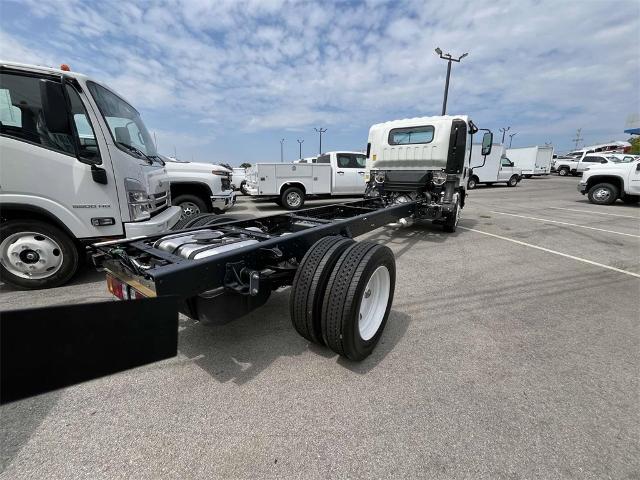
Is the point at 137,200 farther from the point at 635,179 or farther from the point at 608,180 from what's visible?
the point at 608,180

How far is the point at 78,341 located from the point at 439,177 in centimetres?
662

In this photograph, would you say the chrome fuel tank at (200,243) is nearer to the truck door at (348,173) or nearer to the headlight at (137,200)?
the headlight at (137,200)

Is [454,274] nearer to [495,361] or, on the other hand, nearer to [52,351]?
[495,361]

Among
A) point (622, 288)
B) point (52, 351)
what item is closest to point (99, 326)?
point (52, 351)

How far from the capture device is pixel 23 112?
321 centimetres

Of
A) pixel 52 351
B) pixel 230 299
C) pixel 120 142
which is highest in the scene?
pixel 120 142

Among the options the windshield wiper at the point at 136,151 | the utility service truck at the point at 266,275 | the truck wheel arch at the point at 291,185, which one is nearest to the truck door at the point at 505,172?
the truck wheel arch at the point at 291,185

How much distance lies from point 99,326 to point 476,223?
9.37m

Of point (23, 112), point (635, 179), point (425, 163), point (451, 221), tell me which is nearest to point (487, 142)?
point (425, 163)

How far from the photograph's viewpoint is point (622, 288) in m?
4.21

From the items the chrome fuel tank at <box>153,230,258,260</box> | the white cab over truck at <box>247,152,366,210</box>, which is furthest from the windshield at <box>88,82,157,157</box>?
the white cab over truck at <box>247,152,366,210</box>

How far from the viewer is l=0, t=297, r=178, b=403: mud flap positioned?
0.85 m

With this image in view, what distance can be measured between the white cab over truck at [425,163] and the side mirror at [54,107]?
5.70 meters

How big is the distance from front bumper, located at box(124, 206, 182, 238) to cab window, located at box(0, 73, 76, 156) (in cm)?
107
